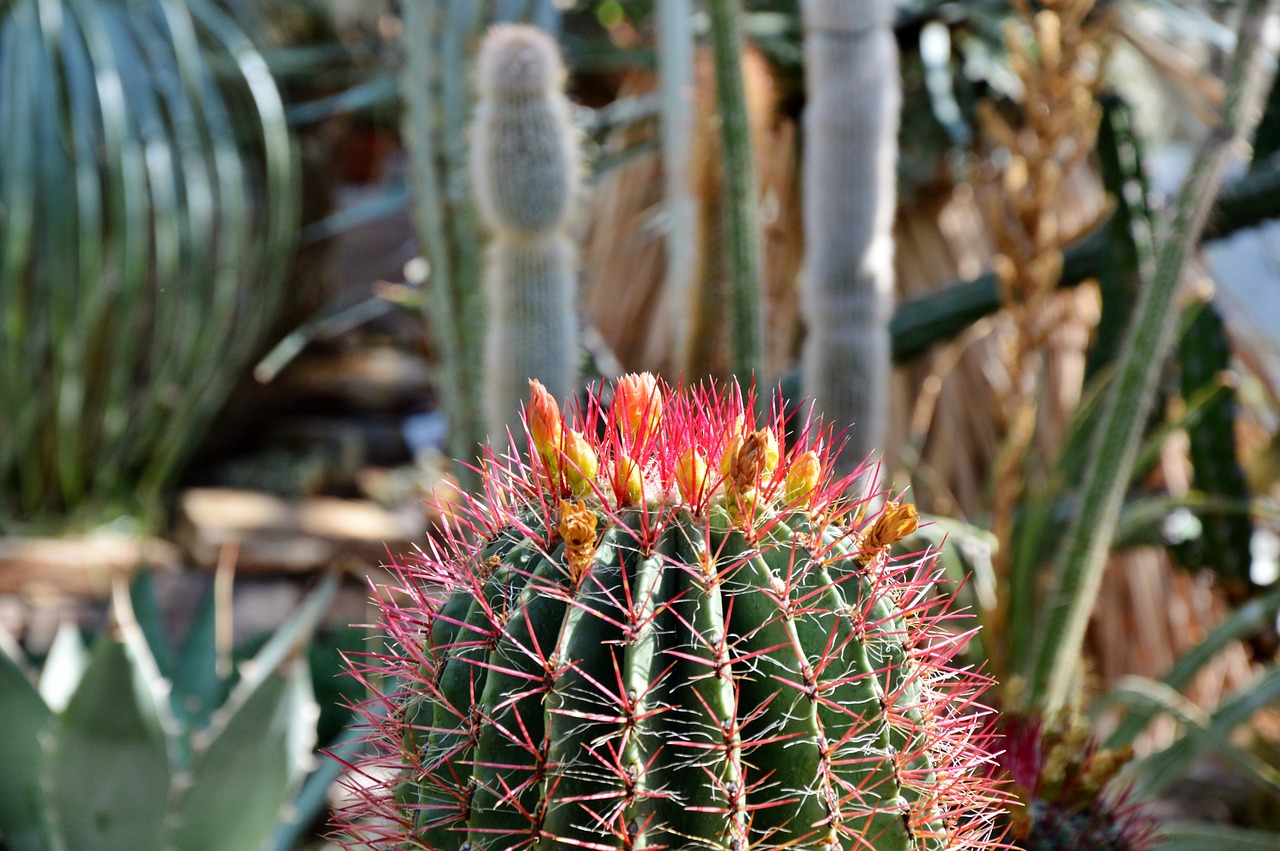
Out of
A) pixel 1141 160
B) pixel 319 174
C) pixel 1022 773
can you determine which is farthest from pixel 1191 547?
pixel 319 174

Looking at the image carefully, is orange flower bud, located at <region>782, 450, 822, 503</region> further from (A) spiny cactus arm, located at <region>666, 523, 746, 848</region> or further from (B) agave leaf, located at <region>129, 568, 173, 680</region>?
(B) agave leaf, located at <region>129, 568, 173, 680</region>

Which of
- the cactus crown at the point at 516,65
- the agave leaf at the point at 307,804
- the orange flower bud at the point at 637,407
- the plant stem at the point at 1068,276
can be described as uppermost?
the cactus crown at the point at 516,65

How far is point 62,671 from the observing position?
1.45 meters

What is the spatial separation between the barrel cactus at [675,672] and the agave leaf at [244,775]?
25.8 inches

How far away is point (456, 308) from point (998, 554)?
2.42ft

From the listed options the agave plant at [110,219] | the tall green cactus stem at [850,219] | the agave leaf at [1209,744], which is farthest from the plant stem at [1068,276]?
the agave plant at [110,219]

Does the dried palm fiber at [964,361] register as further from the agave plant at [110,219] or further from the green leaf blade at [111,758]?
the agave plant at [110,219]

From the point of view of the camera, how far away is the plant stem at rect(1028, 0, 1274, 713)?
108 cm

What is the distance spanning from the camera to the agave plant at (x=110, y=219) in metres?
2.64

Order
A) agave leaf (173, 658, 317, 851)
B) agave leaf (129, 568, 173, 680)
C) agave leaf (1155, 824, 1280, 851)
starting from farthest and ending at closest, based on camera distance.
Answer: agave leaf (129, 568, 173, 680) < agave leaf (173, 658, 317, 851) < agave leaf (1155, 824, 1280, 851)

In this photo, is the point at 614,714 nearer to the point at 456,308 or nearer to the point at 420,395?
the point at 456,308

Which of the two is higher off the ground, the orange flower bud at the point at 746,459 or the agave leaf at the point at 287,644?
the orange flower bud at the point at 746,459

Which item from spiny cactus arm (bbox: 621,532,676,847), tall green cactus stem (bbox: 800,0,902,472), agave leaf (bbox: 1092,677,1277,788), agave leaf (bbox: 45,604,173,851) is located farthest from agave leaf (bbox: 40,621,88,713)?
agave leaf (bbox: 1092,677,1277,788)

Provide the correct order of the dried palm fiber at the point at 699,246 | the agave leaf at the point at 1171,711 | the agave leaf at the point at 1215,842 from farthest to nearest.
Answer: the dried palm fiber at the point at 699,246
the agave leaf at the point at 1171,711
the agave leaf at the point at 1215,842
